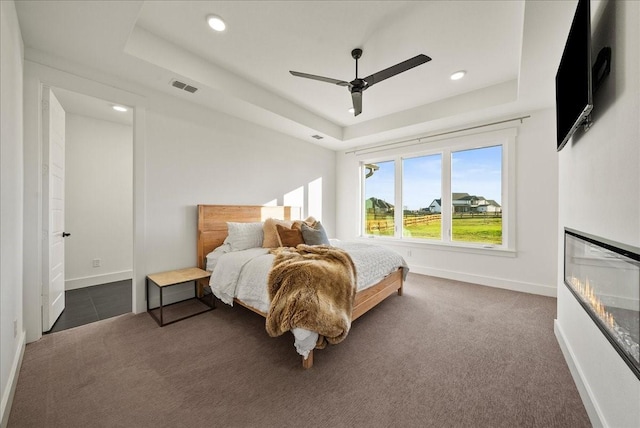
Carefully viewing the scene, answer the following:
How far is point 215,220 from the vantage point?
11.3 feet

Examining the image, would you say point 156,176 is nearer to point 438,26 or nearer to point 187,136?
point 187,136

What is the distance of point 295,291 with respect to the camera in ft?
6.40

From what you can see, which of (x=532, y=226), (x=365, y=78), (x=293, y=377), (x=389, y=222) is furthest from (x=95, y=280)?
(x=532, y=226)

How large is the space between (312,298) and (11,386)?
193 cm

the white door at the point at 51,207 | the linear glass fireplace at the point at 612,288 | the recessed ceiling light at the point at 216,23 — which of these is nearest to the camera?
the linear glass fireplace at the point at 612,288

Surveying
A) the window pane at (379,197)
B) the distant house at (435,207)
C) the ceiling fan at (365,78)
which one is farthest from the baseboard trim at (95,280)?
the distant house at (435,207)

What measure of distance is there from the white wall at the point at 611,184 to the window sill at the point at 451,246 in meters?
2.15

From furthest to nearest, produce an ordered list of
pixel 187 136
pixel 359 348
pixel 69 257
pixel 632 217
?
pixel 69 257
pixel 187 136
pixel 359 348
pixel 632 217

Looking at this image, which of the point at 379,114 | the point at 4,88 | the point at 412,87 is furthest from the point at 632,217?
the point at 379,114

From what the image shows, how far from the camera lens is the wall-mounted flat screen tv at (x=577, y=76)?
1.26 meters

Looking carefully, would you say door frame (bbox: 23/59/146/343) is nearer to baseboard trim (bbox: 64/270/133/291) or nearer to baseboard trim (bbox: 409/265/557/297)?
baseboard trim (bbox: 64/270/133/291)

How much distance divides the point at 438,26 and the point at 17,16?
3344 mm

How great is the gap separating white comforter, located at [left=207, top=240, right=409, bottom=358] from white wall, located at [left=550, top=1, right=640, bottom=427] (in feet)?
5.05

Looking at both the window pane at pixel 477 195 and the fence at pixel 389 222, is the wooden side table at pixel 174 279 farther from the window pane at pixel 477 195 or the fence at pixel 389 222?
the window pane at pixel 477 195
